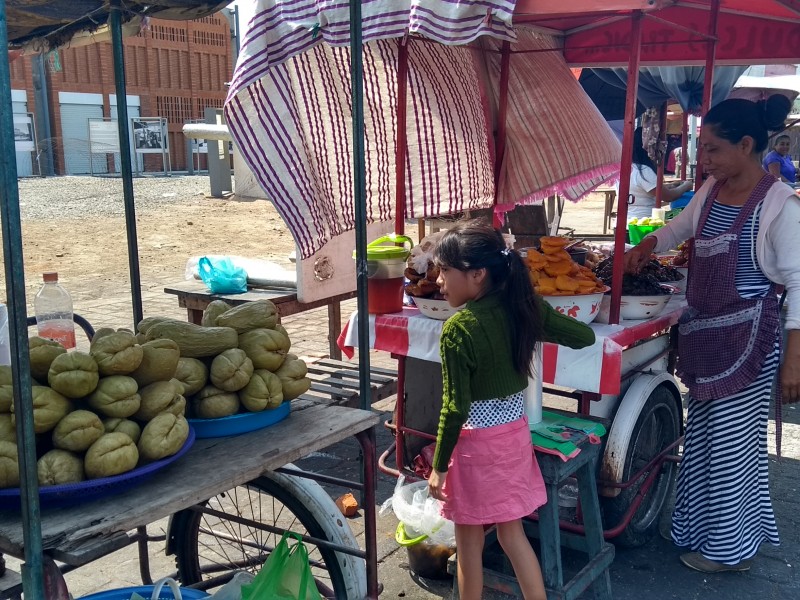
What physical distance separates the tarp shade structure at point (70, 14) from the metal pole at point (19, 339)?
820 millimetres

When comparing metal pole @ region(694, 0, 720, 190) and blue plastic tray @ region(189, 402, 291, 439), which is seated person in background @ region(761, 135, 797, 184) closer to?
metal pole @ region(694, 0, 720, 190)

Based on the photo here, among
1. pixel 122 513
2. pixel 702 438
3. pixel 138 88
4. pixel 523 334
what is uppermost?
pixel 138 88

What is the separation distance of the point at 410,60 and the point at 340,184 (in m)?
0.94

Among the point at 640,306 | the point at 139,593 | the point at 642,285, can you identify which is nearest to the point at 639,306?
the point at 640,306

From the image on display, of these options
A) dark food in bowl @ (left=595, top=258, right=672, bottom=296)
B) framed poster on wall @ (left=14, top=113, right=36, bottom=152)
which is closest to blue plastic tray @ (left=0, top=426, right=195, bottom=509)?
dark food in bowl @ (left=595, top=258, right=672, bottom=296)

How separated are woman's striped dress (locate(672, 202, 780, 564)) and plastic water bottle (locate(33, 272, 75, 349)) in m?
2.83

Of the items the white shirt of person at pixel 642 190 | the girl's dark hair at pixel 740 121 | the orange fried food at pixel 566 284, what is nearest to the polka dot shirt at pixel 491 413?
the orange fried food at pixel 566 284

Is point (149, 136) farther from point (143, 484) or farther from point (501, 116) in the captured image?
point (143, 484)

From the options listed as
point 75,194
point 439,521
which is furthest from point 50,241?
point 439,521

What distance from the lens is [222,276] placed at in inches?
189

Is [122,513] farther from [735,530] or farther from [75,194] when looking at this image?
[75,194]

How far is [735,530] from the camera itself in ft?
10.9

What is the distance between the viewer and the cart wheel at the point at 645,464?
3346 mm

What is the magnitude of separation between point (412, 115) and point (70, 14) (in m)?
2.25
